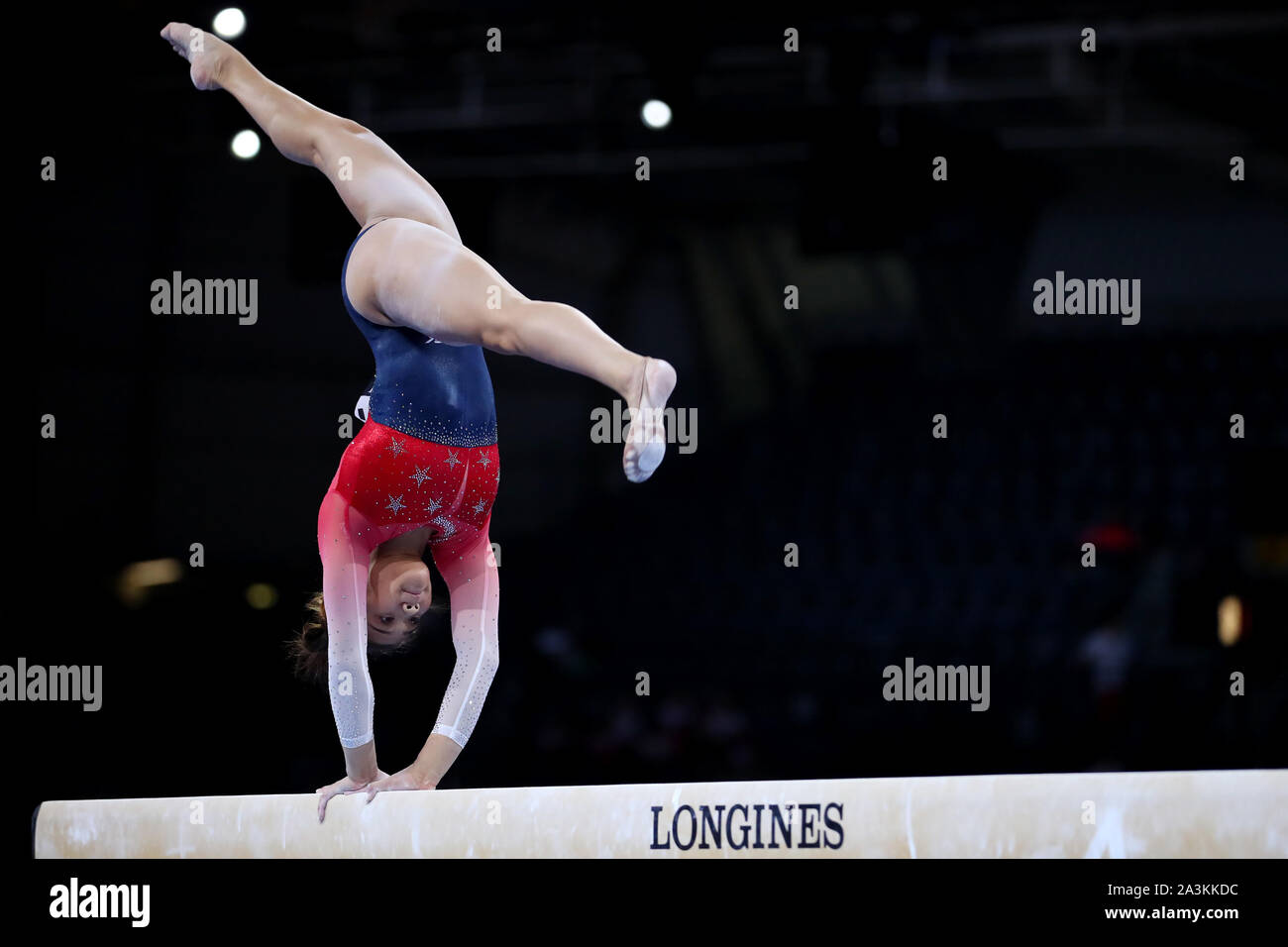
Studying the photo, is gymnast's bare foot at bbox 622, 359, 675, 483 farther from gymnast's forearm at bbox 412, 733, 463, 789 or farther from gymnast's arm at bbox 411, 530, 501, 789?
gymnast's forearm at bbox 412, 733, 463, 789

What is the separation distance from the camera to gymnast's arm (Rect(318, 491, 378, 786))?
331 centimetres

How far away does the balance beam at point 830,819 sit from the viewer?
3389 millimetres

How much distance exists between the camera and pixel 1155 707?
20.6 feet

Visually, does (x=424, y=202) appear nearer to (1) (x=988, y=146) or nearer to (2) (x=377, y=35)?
(2) (x=377, y=35)

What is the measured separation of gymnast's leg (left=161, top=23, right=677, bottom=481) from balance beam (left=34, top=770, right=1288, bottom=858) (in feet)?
4.05

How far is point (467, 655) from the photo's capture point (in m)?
3.56

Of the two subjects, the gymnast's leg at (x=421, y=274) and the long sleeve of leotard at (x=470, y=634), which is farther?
the long sleeve of leotard at (x=470, y=634)

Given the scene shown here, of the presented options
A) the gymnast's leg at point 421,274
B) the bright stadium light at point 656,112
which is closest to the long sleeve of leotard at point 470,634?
the gymnast's leg at point 421,274

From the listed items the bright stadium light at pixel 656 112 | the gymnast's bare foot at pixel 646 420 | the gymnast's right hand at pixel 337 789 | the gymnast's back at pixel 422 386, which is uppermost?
the bright stadium light at pixel 656 112

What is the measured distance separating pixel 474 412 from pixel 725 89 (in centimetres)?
369

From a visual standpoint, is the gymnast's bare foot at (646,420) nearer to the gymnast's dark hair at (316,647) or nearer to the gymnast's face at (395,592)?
the gymnast's face at (395,592)

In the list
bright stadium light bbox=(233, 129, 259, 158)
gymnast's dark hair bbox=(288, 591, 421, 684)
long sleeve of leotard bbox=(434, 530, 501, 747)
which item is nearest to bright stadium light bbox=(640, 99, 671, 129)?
bright stadium light bbox=(233, 129, 259, 158)

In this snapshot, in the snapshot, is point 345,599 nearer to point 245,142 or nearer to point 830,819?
point 830,819
